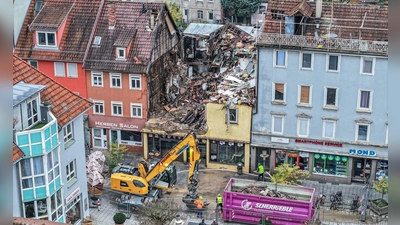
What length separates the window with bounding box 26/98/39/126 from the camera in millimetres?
31025

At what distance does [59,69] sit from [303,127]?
20.7 meters

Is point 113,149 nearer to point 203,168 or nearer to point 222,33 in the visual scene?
point 203,168

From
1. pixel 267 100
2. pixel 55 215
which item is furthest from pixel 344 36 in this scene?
pixel 55 215

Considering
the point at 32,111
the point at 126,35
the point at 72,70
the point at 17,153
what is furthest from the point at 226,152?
the point at 17,153

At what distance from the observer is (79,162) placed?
36438 mm

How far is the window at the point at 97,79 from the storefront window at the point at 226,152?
34.8ft

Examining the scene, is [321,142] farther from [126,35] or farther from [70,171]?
[70,171]

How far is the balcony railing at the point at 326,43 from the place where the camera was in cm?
4159

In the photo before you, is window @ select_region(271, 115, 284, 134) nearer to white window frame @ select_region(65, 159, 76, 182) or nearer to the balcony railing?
the balcony railing

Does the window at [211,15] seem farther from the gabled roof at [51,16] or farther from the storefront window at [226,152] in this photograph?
the storefront window at [226,152]

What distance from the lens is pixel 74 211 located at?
1435 inches

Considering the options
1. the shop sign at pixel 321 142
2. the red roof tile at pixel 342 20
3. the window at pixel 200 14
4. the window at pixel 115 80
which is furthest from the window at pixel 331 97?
the window at pixel 200 14

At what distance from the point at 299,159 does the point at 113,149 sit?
14324mm
